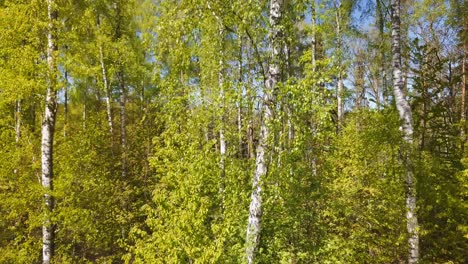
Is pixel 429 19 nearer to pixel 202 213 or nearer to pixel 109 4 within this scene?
pixel 109 4

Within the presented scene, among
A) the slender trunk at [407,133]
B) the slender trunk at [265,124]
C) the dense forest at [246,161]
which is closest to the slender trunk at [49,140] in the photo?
the dense forest at [246,161]

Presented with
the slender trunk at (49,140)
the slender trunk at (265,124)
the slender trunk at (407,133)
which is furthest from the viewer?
the slender trunk at (49,140)

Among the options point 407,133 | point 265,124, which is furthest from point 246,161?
point 407,133

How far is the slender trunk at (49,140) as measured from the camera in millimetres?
7008

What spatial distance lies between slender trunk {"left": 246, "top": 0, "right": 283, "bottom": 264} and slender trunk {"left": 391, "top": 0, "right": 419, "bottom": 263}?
9.01 feet

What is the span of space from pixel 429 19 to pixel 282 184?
47.2 feet

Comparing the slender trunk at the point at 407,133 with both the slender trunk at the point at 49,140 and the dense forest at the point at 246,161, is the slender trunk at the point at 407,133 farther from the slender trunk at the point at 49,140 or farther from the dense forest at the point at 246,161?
the slender trunk at the point at 49,140

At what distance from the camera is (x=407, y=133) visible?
6.17m

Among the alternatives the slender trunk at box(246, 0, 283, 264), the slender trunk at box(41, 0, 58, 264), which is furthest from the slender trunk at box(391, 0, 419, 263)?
the slender trunk at box(41, 0, 58, 264)

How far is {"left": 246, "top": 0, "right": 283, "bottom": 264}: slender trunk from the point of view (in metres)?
4.99

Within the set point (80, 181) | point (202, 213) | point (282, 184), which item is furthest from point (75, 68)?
point (282, 184)

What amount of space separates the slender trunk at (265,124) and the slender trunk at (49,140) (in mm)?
4523

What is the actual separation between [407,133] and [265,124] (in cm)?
305

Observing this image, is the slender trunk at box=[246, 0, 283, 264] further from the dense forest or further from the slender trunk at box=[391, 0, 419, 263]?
the slender trunk at box=[391, 0, 419, 263]
